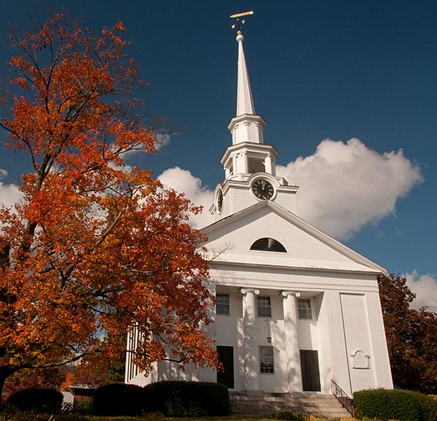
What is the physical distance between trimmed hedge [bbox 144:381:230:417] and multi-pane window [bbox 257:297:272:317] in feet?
21.1

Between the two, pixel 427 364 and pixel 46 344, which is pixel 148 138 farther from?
pixel 427 364

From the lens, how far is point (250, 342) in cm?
2422

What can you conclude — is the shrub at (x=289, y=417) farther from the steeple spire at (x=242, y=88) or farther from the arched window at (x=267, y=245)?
the steeple spire at (x=242, y=88)

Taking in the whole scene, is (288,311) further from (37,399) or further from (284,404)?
(37,399)

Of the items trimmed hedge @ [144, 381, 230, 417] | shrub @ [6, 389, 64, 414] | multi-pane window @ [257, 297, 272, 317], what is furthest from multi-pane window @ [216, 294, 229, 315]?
shrub @ [6, 389, 64, 414]

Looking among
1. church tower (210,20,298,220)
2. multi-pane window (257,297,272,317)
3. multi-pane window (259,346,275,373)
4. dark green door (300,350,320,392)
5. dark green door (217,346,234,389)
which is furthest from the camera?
church tower (210,20,298,220)

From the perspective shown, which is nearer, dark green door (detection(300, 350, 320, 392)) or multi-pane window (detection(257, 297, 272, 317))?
dark green door (detection(300, 350, 320, 392))

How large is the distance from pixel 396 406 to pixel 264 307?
8389mm

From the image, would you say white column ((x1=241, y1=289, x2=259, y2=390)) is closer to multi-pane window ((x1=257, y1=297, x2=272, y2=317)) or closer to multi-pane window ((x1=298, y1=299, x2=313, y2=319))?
multi-pane window ((x1=257, y1=297, x2=272, y2=317))

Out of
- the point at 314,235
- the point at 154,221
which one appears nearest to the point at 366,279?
the point at 314,235

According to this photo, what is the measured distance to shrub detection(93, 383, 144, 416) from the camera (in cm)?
1914

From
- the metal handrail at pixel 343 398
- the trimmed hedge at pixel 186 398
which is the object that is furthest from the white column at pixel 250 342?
the metal handrail at pixel 343 398

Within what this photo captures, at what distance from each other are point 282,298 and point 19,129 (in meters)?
17.2

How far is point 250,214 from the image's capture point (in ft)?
91.0
